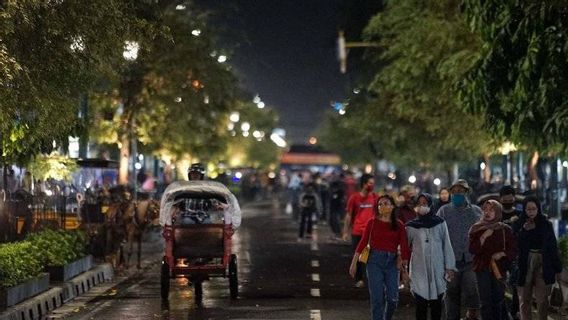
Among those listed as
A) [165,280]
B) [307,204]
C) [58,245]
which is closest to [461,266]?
[165,280]

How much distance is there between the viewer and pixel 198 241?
2042 centimetres

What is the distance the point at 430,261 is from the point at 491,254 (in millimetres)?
868

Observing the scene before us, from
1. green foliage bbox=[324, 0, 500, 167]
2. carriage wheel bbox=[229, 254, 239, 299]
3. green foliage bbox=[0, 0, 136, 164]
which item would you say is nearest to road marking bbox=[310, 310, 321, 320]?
carriage wheel bbox=[229, 254, 239, 299]

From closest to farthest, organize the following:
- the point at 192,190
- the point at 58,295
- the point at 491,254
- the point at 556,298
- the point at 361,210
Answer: the point at 491,254 → the point at 556,298 → the point at 58,295 → the point at 192,190 → the point at 361,210

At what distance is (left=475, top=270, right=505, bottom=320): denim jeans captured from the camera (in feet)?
49.8

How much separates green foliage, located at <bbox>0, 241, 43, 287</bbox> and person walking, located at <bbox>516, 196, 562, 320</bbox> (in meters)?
6.83

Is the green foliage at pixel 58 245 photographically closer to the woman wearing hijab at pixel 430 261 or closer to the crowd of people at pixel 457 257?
the crowd of people at pixel 457 257

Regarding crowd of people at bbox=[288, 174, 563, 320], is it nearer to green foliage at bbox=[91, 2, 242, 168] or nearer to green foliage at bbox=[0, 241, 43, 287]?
green foliage at bbox=[0, 241, 43, 287]

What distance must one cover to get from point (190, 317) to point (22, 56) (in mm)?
4361

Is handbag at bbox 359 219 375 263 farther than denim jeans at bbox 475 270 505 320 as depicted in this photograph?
No

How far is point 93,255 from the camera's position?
27.1m

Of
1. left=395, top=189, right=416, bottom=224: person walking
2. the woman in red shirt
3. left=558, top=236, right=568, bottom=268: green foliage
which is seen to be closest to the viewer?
the woman in red shirt

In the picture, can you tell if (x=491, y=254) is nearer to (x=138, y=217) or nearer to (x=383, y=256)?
(x=383, y=256)

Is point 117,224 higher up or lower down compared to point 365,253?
higher up
